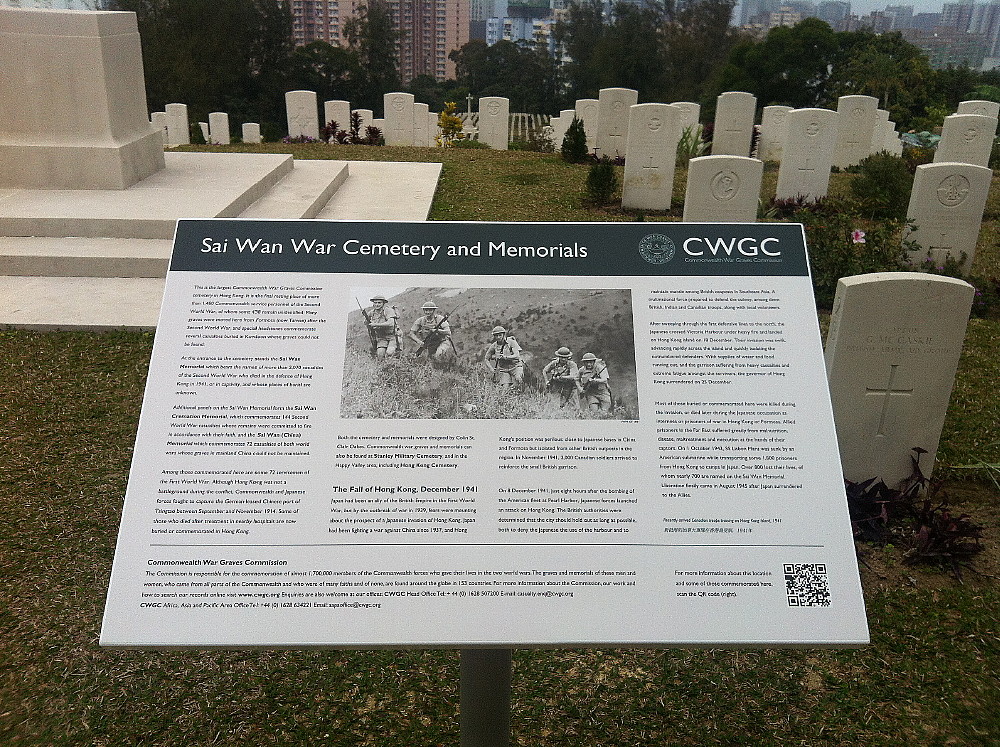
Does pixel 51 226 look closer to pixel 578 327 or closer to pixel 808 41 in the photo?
pixel 578 327

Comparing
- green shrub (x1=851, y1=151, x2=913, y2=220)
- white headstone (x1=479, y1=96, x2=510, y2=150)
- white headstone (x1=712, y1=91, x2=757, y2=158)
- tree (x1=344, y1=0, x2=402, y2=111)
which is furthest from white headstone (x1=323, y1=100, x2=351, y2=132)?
tree (x1=344, y1=0, x2=402, y2=111)

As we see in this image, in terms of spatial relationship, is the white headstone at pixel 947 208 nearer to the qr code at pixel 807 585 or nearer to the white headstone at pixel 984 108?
the qr code at pixel 807 585

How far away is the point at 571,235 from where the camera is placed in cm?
218

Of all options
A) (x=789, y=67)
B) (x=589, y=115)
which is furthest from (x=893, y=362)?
(x=789, y=67)

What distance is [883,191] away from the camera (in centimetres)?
1056

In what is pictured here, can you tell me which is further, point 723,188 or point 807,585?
point 723,188

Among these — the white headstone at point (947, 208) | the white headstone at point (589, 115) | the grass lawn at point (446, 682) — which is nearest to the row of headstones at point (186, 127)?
the white headstone at point (589, 115)

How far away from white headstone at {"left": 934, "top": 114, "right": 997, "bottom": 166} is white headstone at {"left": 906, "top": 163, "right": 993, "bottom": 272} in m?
6.06

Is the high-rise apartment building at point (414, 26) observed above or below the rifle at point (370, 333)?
below

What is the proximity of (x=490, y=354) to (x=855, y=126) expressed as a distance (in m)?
14.6

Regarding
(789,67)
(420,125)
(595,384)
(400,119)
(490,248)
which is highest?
(490,248)

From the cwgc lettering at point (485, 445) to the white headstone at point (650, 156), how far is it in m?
7.99

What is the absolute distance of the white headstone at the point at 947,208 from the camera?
7000 mm

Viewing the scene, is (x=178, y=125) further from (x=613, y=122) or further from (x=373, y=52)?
(x=373, y=52)
